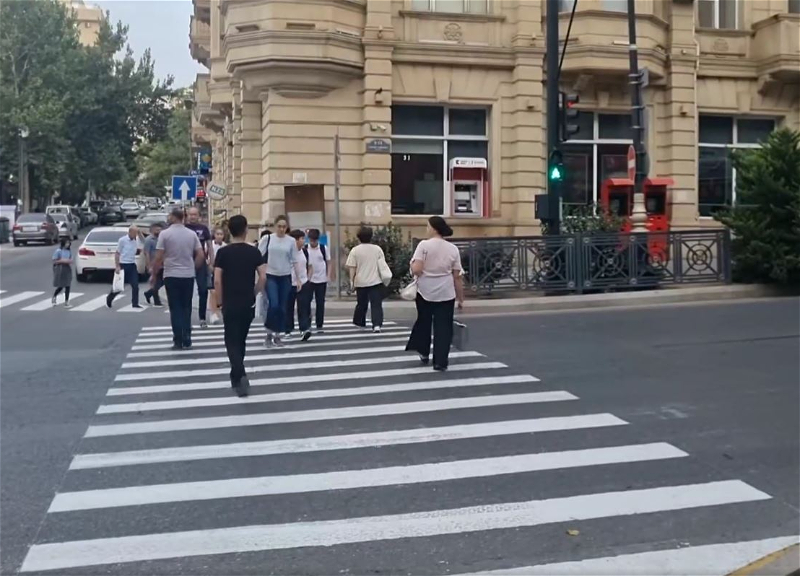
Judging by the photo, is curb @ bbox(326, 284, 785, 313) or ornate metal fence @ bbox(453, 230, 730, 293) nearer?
curb @ bbox(326, 284, 785, 313)

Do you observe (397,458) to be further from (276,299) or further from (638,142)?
(638,142)

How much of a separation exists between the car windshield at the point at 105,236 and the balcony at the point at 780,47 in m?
18.5

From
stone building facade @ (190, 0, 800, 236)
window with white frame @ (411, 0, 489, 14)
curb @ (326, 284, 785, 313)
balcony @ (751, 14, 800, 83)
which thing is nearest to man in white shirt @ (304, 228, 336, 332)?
curb @ (326, 284, 785, 313)

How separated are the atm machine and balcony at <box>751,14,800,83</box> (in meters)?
8.21

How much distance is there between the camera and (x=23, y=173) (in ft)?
206

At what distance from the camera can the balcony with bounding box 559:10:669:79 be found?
2459cm

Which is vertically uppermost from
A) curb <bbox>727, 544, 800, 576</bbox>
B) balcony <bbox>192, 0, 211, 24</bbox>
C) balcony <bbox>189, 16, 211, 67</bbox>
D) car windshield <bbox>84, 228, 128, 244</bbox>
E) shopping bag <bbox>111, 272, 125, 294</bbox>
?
balcony <bbox>192, 0, 211, 24</bbox>

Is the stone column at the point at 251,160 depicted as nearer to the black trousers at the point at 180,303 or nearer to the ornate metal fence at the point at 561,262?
the ornate metal fence at the point at 561,262

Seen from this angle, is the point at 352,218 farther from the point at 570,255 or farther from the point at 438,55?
the point at 570,255

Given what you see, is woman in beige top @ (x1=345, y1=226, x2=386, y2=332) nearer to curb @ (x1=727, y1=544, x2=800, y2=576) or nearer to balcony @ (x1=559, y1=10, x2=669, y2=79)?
curb @ (x1=727, y1=544, x2=800, y2=576)

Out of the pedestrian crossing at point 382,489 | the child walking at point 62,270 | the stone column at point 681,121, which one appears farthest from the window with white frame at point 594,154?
the pedestrian crossing at point 382,489

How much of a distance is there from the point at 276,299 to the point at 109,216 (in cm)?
6010

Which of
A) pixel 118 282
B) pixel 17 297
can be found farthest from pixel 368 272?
pixel 17 297

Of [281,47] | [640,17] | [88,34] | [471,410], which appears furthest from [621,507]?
[88,34]
